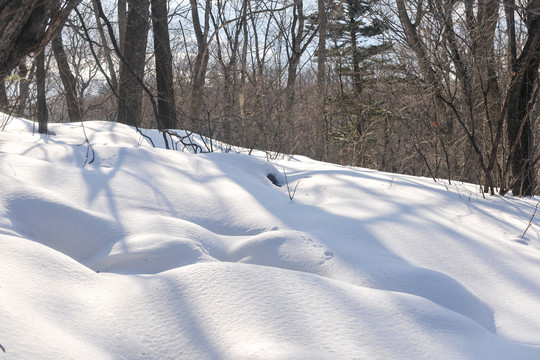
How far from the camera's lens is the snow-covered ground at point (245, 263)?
1.26m

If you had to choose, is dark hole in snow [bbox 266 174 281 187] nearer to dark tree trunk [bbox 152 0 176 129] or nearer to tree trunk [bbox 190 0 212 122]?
dark tree trunk [bbox 152 0 176 129]

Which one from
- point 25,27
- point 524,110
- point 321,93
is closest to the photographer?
point 25,27

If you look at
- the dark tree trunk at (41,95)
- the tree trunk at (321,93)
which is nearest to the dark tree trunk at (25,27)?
the dark tree trunk at (41,95)

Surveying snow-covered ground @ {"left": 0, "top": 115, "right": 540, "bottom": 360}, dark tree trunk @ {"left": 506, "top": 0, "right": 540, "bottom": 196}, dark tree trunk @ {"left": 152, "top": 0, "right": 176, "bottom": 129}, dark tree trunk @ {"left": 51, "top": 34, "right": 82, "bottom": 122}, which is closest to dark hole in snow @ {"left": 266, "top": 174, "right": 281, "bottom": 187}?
snow-covered ground @ {"left": 0, "top": 115, "right": 540, "bottom": 360}

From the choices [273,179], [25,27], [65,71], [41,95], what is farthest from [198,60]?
[25,27]

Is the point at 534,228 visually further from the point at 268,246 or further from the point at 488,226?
the point at 268,246

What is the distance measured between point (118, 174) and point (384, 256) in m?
1.64

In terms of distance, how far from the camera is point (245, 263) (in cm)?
190

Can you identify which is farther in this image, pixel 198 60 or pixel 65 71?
pixel 198 60

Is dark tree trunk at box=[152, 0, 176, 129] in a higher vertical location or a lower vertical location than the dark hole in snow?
higher

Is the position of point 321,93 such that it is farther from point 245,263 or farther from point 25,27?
point 25,27

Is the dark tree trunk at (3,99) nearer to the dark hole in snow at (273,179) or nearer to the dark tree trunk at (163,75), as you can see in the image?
the dark tree trunk at (163,75)

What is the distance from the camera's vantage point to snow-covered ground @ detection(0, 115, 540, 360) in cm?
126

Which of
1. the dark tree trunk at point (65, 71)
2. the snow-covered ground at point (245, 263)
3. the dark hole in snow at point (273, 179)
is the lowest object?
the snow-covered ground at point (245, 263)
